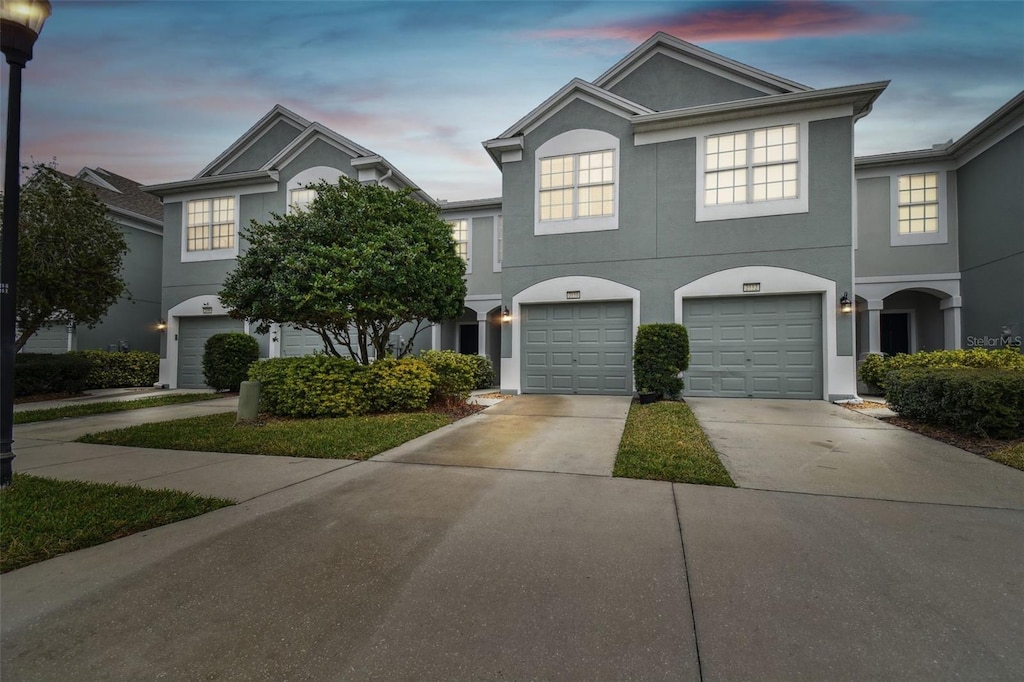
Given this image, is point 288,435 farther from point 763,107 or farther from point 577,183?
point 763,107

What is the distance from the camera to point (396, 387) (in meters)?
8.48

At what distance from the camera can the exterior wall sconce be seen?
393 inches

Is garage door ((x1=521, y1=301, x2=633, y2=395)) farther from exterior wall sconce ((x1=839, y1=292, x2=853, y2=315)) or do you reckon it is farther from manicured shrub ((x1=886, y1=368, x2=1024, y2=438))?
manicured shrub ((x1=886, y1=368, x2=1024, y2=438))

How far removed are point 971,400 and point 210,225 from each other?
19666 mm

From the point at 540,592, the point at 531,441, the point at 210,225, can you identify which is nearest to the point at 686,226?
the point at 531,441

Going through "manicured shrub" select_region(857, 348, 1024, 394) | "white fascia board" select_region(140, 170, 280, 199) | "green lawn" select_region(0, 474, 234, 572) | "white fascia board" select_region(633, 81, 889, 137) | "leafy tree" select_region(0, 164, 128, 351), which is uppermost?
"white fascia board" select_region(633, 81, 889, 137)

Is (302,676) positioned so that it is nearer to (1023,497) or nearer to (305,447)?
(305,447)

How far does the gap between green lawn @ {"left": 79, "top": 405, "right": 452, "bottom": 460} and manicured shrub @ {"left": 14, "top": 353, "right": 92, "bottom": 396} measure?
7.80 m

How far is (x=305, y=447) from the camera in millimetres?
5910

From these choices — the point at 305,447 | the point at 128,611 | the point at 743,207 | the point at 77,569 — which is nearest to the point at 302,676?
the point at 128,611

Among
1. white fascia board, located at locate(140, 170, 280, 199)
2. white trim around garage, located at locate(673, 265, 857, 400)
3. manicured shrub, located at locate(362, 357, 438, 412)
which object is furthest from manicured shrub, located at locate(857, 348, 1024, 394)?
white fascia board, located at locate(140, 170, 280, 199)

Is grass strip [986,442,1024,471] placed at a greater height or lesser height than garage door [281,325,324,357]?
lesser

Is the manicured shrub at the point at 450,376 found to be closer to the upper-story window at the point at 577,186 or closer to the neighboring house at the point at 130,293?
the upper-story window at the point at 577,186

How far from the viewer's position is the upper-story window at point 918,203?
1291 cm
